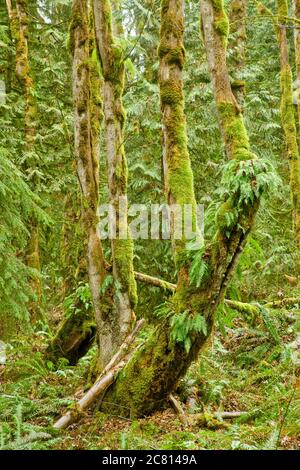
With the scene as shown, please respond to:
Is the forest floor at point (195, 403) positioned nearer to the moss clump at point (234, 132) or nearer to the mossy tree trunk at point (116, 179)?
the mossy tree trunk at point (116, 179)

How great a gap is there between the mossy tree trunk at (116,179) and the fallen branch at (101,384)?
34 centimetres

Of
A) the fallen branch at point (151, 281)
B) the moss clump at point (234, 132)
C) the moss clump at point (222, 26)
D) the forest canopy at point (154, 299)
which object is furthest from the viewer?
the fallen branch at point (151, 281)

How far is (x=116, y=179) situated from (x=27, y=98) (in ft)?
20.4

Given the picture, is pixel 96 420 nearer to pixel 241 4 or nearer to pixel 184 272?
pixel 184 272

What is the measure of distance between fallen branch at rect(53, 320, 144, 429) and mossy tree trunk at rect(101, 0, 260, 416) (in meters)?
0.13

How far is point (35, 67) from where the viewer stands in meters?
13.1

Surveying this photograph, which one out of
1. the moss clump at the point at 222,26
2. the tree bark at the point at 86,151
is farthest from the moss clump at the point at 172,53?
the tree bark at the point at 86,151

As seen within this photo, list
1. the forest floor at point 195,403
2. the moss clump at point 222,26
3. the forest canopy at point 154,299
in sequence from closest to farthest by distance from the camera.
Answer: the forest floor at point 195,403 → the forest canopy at point 154,299 → the moss clump at point 222,26

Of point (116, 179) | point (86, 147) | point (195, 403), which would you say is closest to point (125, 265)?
point (116, 179)

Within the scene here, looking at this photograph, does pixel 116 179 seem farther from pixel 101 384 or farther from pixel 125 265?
pixel 101 384

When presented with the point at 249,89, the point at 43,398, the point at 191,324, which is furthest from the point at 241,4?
the point at 43,398

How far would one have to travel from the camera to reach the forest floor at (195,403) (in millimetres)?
4777

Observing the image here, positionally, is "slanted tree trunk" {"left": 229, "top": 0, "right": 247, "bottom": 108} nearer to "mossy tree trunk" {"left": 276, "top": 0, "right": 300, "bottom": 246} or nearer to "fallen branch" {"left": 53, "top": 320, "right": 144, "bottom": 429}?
"mossy tree trunk" {"left": 276, "top": 0, "right": 300, "bottom": 246}
